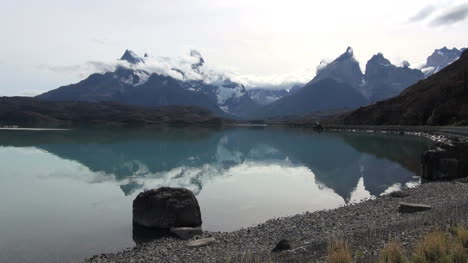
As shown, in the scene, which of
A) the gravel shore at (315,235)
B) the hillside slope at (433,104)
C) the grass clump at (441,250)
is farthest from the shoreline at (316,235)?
the hillside slope at (433,104)

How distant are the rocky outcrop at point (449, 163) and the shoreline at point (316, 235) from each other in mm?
11313

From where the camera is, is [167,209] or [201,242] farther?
[167,209]

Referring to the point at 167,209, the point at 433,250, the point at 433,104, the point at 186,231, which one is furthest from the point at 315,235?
the point at 433,104

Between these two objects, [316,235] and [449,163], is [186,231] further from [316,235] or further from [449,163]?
[449,163]

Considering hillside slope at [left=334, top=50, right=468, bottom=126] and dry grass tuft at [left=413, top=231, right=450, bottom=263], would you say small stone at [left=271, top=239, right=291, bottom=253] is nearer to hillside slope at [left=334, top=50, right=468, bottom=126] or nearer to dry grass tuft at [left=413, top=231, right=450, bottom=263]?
dry grass tuft at [left=413, top=231, right=450, bottom=263]

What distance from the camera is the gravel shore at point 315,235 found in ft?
46.6

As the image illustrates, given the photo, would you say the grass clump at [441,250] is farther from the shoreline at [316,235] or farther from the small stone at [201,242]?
the small stone at [201,242]

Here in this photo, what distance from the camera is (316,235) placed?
18688 millimetres

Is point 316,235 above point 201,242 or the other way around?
above

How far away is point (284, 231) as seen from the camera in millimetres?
20078

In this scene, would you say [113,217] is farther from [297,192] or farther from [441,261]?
[441,261]

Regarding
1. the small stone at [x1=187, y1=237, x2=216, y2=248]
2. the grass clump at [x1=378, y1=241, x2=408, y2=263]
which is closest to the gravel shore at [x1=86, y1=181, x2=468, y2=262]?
the small stone at [x1=187, y1=237, x2=216, y2=248]

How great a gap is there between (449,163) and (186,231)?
27.1 metres

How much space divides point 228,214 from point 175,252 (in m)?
9.87
